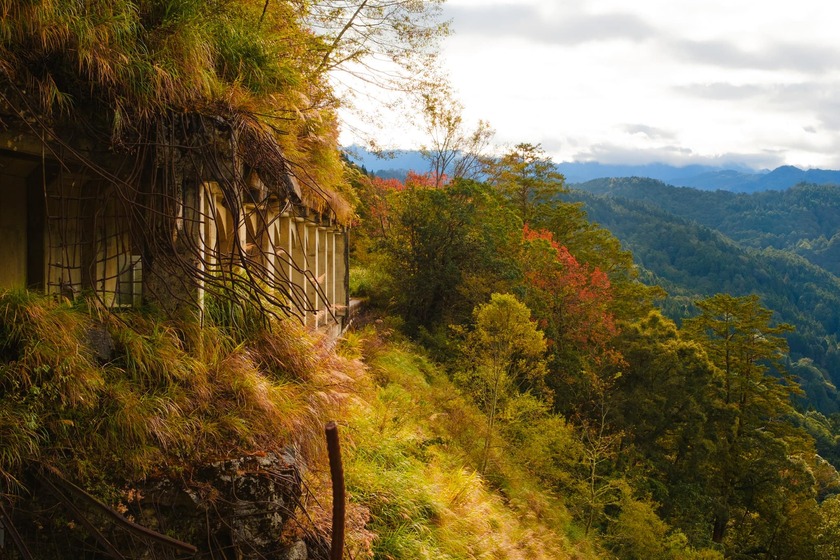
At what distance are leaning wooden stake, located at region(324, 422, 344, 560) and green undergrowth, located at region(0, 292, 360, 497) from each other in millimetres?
3019

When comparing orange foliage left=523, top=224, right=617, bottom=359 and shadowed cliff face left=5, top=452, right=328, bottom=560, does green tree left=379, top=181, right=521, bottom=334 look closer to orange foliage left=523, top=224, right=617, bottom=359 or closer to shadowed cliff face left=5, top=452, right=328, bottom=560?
orange foliage left=523, top=224, right=617, bottom=359

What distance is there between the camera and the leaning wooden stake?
244 centimetres

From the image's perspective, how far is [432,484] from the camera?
30.8 feet

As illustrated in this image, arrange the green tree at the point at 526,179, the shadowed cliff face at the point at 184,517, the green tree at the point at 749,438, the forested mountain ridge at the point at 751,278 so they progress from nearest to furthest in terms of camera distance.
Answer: the shadowed cliff face at the point at 184,517 → the green tree at the point at 749,438 → the green tree at the point at 526,179 → the forested mountain ridge at the point at 751,278

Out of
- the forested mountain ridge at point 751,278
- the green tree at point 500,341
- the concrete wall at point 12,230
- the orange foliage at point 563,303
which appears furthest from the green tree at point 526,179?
the forested mountain ridge at point 751,278

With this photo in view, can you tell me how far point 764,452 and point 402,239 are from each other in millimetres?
20234

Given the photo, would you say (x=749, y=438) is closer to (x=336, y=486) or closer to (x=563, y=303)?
(x=563, y=303)

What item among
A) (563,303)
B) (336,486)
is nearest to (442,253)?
(563,303)

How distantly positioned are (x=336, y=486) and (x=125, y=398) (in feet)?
11.0

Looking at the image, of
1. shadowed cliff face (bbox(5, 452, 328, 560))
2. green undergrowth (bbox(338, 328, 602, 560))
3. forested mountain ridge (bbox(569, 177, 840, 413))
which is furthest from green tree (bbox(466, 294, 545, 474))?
forested mountain ridge (bbox(569, 177, 840, 413))

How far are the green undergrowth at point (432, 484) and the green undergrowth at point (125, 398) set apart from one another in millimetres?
1697

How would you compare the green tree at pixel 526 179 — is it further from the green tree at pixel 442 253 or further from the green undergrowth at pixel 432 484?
the green undergrowth at pixel 432 484

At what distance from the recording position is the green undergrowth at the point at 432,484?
24.6 feet

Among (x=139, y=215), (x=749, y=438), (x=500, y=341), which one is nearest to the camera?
(x=139, y=215)
